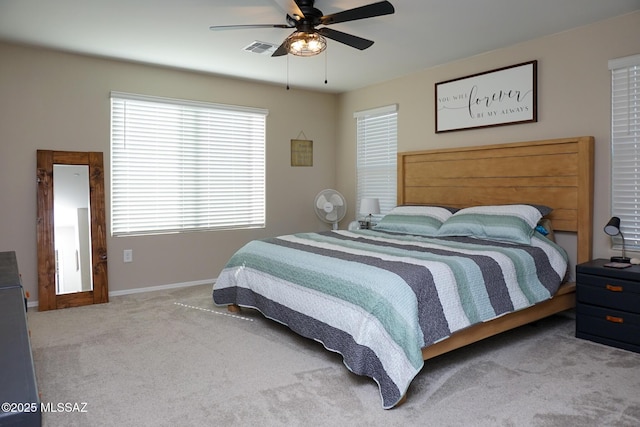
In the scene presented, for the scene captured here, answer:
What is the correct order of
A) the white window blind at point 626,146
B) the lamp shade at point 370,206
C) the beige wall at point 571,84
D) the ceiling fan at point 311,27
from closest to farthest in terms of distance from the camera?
the ceiling fan at point 311,27, the white window blind at point 626,146, the beige wall at point 571,84, the lamp shade at point 370,206

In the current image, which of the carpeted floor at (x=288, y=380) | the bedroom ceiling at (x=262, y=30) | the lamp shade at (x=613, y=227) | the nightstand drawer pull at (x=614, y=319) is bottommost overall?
the carpeted floor at (x=288, y=380)

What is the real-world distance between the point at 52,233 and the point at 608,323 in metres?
4.48

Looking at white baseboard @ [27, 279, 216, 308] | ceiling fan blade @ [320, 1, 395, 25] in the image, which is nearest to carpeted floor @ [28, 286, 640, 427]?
white baseboard @ [27, 279, 216, 308]

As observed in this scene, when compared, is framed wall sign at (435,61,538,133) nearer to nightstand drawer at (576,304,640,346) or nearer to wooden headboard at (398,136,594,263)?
wooden headboard at (398,136,594,263)

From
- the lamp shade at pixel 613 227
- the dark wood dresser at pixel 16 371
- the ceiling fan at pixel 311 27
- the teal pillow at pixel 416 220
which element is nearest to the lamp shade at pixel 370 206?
the teal pillow at pixel 416 220

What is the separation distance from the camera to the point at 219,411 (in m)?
2.12

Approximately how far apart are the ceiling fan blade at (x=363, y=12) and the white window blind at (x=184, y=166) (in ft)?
8.06

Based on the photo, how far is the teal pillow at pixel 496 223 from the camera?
3.38 m

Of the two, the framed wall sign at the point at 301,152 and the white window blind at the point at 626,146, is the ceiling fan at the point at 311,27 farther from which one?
the framed wall sign at the point at 301,152

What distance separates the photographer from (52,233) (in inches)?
155

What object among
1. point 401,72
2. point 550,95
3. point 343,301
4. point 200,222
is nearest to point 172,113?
point 200,222

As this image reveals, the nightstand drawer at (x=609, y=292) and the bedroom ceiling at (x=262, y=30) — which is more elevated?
the bedroom ceiling at (x=262, y=30)

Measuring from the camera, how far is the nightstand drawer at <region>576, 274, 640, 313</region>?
2840mm

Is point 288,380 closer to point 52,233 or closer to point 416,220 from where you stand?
point 416,220
